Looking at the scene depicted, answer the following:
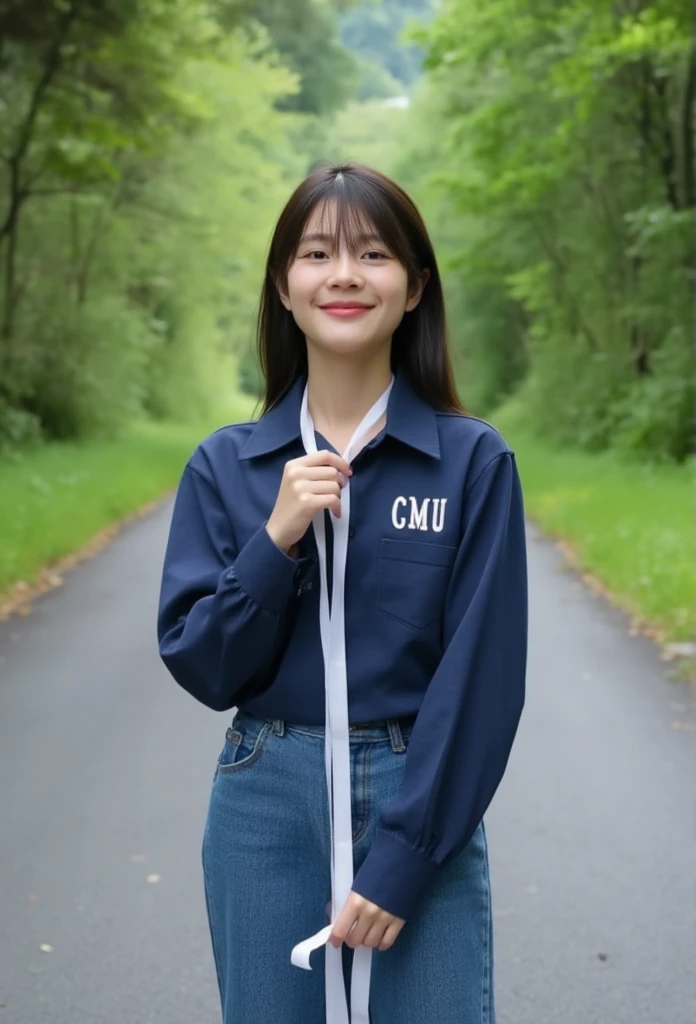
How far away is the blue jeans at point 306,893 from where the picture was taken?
190cm

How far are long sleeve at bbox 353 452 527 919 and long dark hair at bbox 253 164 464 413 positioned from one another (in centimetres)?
27

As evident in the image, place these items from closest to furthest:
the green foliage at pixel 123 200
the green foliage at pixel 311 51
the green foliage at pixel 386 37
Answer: the green foliage at pixel 123 200, the green foliage at pixel 311 51, the green foliage at pixel 386 37

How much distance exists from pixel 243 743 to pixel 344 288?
727 mm

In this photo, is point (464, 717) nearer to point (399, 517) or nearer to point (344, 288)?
point (399, 517)

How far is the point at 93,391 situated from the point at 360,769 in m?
23.1

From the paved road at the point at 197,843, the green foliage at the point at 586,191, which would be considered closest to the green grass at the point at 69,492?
the paved road at the point at 197,843

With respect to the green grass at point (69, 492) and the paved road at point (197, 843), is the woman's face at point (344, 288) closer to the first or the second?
the paved road at point (197, 843)

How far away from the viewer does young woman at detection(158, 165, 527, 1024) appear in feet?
6.13

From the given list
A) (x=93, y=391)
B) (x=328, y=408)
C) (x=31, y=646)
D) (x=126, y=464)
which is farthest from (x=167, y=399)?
(x=328, y=408)

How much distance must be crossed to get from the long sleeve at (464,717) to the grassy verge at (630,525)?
6.71m

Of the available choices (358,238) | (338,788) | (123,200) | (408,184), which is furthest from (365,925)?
(408,184)

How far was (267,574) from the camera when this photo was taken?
1862mm

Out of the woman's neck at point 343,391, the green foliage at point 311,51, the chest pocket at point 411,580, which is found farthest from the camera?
the green foliage at point 311,51

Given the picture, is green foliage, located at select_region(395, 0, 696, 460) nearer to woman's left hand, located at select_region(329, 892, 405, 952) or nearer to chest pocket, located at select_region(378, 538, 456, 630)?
chest pocket, located at select_region(378, 538, 456, 630)
